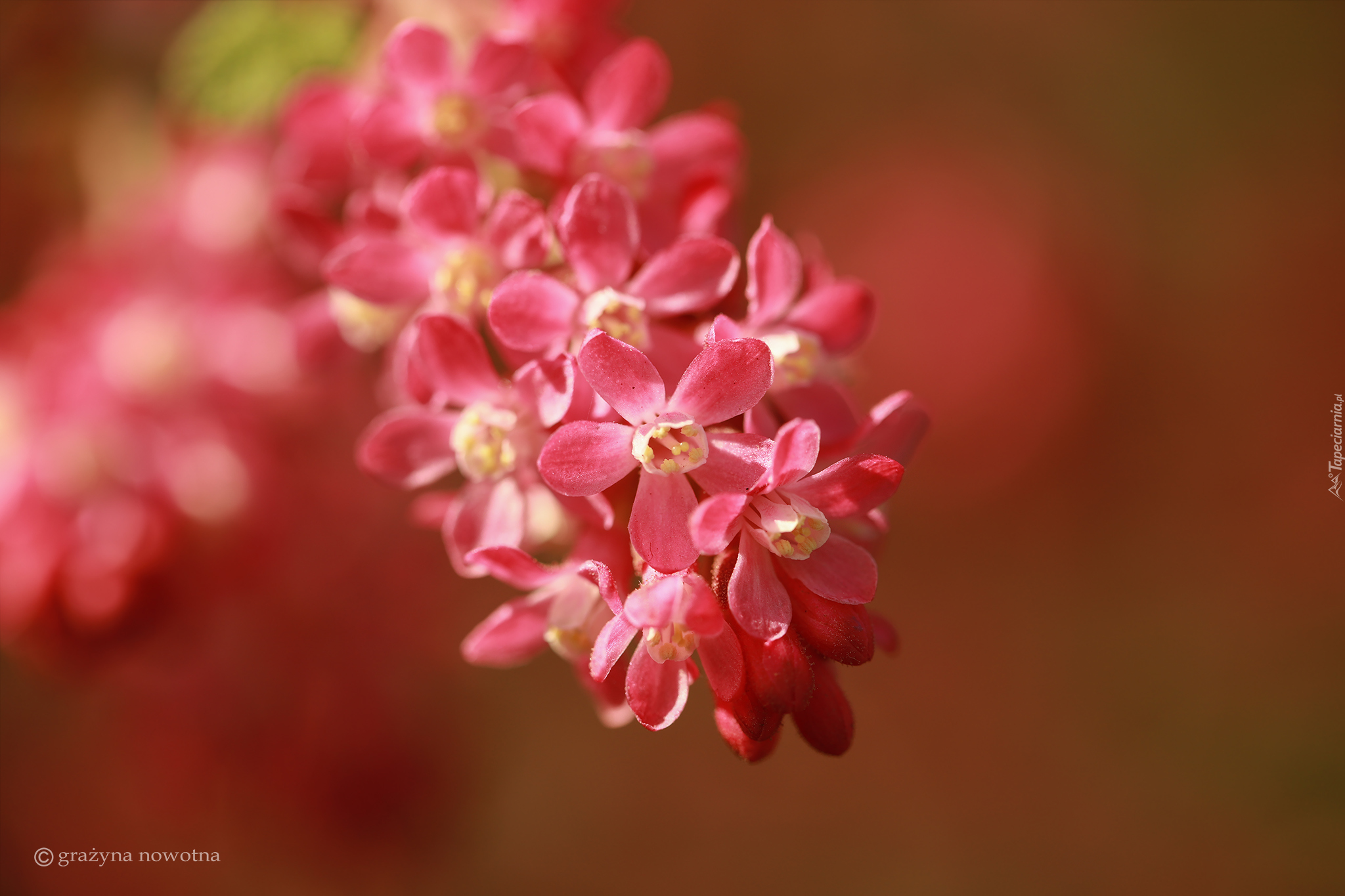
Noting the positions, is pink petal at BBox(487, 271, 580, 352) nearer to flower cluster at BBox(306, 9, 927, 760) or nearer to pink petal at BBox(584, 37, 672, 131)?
flower cluster at BBox(306, 9, 927, 760)

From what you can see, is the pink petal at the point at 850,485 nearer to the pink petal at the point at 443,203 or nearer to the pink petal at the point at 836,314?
the pink petal at the point at 836,314

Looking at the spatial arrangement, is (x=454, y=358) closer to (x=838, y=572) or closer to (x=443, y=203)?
(x=443, y=203)

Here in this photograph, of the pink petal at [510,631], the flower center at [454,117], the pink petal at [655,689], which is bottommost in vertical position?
the pink petal at [510,631]

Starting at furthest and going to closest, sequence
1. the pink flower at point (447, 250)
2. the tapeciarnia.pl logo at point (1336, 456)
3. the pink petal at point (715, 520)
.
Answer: the tapeciarnia.pl logo at point (1336, 456)
the pink flower at point (447, 250)
the pink petal at point (715, 520)

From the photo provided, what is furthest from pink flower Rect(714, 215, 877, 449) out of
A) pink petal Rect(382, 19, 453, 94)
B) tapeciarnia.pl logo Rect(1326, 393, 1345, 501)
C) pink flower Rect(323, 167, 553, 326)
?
tapeciarnia.pl logo Rect(1326, 393, 1345, 501)

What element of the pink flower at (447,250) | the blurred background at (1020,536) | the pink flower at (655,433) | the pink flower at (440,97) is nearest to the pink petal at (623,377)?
the pink flower at (655,433)

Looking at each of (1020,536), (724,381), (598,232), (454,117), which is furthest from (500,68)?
(1020,536)
